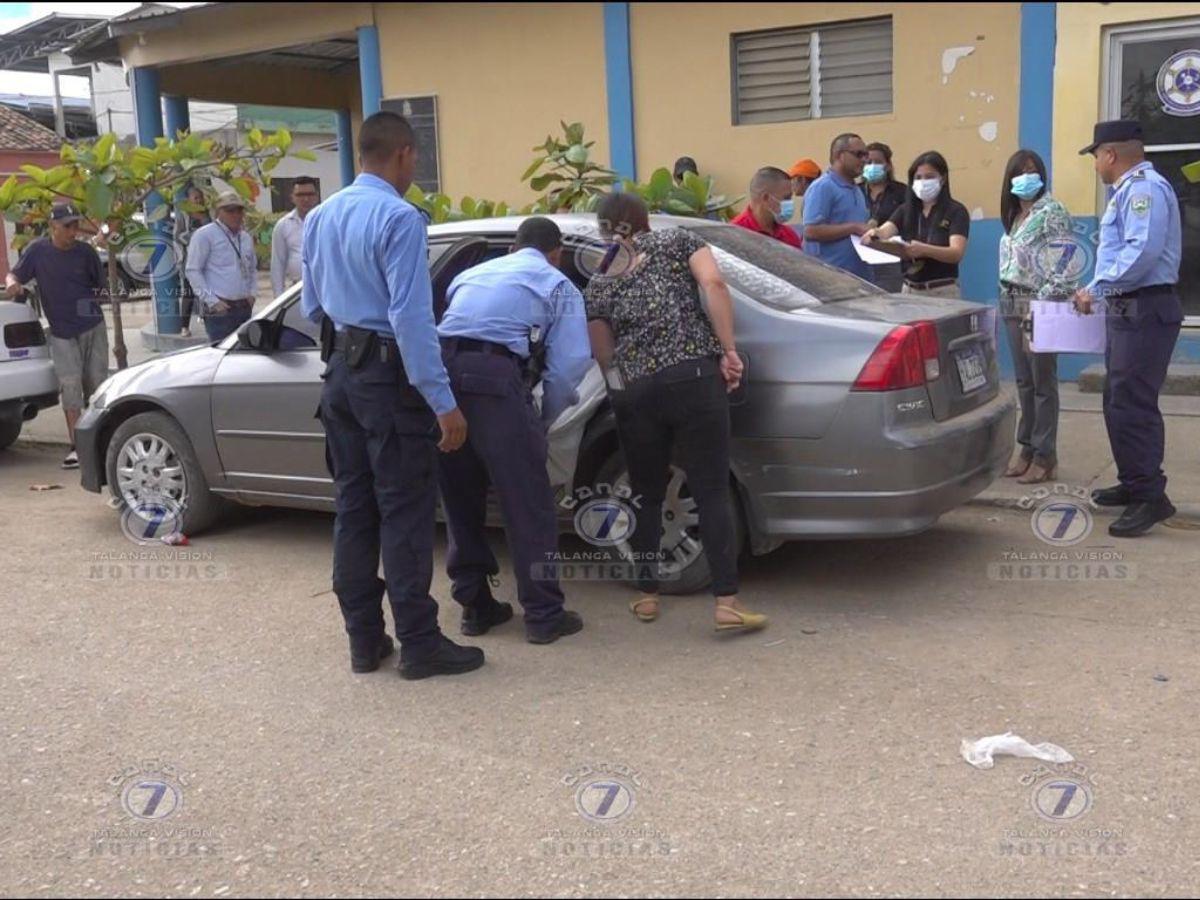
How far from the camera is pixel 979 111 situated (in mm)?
9859

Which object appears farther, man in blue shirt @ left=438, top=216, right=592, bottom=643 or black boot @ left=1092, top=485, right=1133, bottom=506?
black boot @ left=1092, top=485, right=1133, bottom=506

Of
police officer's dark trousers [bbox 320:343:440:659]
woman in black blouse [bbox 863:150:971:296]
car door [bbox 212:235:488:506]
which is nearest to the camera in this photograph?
police officer's dark trousers [bbox 320:343:440:659]

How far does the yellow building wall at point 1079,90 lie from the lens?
9.31 metres

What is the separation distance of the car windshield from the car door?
1.34m

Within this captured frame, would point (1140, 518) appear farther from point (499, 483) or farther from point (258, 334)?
point (258, 334)

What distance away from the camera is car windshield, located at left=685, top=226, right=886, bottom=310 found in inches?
209

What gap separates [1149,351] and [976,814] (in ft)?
11.3

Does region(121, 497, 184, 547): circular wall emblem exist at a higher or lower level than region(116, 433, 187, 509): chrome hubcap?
lower

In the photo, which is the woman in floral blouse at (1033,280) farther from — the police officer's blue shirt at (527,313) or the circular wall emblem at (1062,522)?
the police officer's blue shirt at (527,313)

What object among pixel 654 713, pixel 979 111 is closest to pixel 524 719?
pixel 654 713

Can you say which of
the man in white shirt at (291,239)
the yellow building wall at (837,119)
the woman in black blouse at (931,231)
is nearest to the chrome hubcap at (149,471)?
the man in white shirt at (291,239)

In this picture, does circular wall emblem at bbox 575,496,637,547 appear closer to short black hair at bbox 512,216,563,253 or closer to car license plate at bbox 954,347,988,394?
short black hair at bbox 512,216,563,253

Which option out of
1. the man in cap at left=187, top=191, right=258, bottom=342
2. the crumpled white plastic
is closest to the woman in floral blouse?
the crumpled white plastic

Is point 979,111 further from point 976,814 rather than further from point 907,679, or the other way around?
point 976,814
